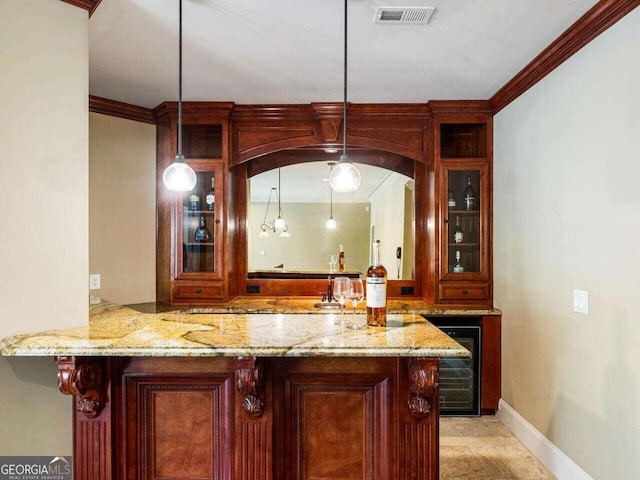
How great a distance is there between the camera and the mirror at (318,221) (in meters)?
4.07

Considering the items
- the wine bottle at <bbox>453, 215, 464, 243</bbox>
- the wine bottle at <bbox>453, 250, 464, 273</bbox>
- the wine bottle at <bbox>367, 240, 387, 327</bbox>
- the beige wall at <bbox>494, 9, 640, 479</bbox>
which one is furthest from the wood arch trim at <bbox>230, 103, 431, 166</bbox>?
the wine bottle at <bbox>367, 240, 387, 327</bbox>

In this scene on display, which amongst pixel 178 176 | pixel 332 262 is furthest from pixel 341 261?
pixel 178 176

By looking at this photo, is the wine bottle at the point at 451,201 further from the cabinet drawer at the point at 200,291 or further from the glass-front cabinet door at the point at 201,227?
the cabinet drawer at the point at 200,291

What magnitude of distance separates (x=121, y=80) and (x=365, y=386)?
8.91 feet

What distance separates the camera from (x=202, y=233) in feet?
12.1

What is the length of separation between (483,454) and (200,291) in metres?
2.49

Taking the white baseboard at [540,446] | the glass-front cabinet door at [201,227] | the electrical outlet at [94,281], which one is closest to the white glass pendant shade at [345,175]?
the glass-front cabinet door at [201,227]

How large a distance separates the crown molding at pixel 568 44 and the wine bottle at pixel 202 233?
265cm

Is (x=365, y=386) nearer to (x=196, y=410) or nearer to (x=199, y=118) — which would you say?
(x=196, y=410)

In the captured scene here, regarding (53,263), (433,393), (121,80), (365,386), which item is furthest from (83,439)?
(121,80)

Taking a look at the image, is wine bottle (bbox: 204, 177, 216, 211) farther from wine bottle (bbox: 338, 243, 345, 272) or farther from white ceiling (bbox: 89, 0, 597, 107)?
wine bottle (bbox: 338, 243, 345, 272)

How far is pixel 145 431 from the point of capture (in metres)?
1.92

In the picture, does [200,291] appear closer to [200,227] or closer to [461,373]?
[200,227]

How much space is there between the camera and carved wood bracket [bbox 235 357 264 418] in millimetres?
1765
